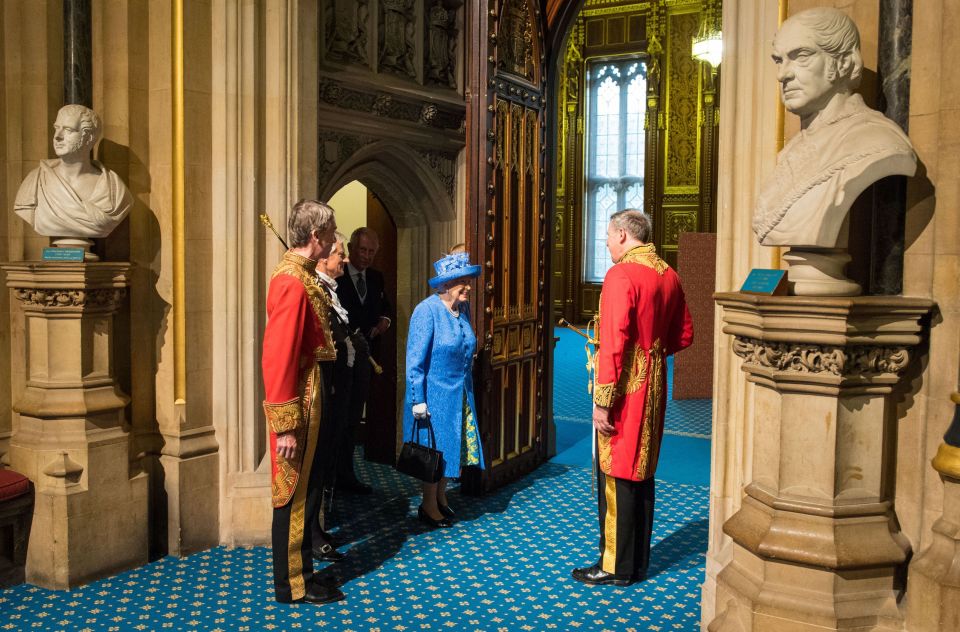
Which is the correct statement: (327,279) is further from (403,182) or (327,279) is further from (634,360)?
(403,182)

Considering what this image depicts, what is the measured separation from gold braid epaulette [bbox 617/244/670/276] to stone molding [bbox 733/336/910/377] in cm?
139

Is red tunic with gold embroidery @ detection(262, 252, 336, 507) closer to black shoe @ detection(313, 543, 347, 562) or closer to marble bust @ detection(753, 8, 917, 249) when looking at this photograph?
black shoe @ detection(313, 543, 347, 562)

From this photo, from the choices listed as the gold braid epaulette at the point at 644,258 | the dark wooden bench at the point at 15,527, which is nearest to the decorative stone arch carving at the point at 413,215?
the gold braid epaulette at the point at 644,258

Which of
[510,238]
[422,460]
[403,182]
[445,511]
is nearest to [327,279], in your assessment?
[422,460]

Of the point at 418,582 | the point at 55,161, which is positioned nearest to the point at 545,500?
the point at 418,582

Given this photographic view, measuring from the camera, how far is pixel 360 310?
5.75 metres

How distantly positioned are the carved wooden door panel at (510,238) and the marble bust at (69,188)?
2301mm

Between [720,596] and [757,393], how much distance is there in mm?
663

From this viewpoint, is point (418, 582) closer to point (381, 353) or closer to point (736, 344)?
point (736, 344)

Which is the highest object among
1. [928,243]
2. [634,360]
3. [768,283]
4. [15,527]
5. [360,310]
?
[928,243]

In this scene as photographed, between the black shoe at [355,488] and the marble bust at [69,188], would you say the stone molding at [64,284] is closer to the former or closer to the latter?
the marble bust at [69,188]

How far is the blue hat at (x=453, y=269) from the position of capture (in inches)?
196

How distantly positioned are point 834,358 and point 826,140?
63cm

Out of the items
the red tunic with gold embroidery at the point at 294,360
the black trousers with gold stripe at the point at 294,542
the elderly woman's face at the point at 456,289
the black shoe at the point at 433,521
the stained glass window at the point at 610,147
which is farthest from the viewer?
the stained glass window at the point at 610,147
